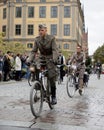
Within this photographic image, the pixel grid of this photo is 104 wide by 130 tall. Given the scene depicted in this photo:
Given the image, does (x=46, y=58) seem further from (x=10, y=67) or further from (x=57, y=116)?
(x=10, y=67)

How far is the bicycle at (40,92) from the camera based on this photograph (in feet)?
30.2

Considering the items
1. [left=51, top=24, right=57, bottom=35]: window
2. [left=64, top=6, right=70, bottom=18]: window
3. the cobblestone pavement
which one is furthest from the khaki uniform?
[left=64, top=6, right=70, bottom=18]: window

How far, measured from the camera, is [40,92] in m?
9.72

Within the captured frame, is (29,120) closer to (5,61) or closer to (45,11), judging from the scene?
(5,61)

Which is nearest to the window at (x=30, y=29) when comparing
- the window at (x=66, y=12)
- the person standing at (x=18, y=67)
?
the window at (x=66, y=12)

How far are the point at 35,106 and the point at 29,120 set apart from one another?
2.11ft

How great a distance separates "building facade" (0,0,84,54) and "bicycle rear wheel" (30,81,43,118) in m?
84.8

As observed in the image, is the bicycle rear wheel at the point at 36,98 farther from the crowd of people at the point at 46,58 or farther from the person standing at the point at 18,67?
the person standing at the point at 18,67

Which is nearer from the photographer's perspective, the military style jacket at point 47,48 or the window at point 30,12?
the military style jacket at point 47,48

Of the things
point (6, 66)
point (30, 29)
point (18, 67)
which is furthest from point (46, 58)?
point (30, 29)

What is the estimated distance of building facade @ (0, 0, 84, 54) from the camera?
9531cm

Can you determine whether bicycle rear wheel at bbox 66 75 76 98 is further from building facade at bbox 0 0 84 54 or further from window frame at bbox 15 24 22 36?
window frame at bbox 15 24 22 36

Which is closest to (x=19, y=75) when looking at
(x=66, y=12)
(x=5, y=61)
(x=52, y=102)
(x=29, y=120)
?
(x=5, y=61)

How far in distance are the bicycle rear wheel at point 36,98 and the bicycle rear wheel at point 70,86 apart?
4868mm
